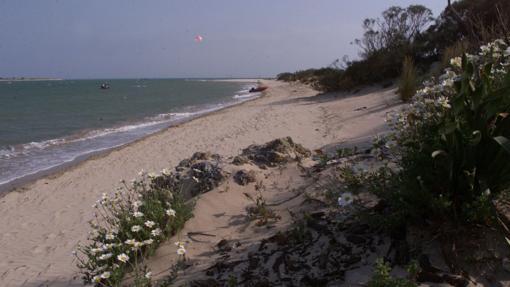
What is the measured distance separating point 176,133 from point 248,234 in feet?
35.7

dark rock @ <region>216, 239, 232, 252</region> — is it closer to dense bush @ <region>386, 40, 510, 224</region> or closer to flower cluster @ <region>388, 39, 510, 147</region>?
dense bush @ <region>386, 40, 510, 224</region>

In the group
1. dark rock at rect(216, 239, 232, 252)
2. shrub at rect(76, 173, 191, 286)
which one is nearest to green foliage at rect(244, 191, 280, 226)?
dark rock at rect(216, 239, 232, 252)

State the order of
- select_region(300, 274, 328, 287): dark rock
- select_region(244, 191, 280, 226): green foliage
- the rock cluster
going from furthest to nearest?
the rock cluster, select_region(244, 191, 280, 226): green foliage, select_region(300, 274, 328, 287): dark rock

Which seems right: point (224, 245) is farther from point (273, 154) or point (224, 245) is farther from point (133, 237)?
point (273, 154)

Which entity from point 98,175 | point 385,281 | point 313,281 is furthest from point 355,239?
point 98,175

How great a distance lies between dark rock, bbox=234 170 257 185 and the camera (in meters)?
4.73

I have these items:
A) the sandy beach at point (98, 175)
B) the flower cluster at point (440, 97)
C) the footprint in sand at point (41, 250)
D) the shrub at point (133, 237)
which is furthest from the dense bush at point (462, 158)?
the footprint in sand at point (41, 250)

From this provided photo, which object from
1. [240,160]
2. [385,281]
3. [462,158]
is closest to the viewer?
[385,281]

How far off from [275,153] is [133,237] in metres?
2.62

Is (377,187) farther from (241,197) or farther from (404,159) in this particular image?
(241,197)

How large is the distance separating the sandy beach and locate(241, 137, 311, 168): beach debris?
1555mm

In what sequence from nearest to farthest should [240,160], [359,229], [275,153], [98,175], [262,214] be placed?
1. [359,229]
2. [262,214]
3. [240,160]
4. [275,153]
5. [98,175]

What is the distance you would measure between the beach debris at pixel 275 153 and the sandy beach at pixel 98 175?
1.55m

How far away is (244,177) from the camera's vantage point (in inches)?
187
